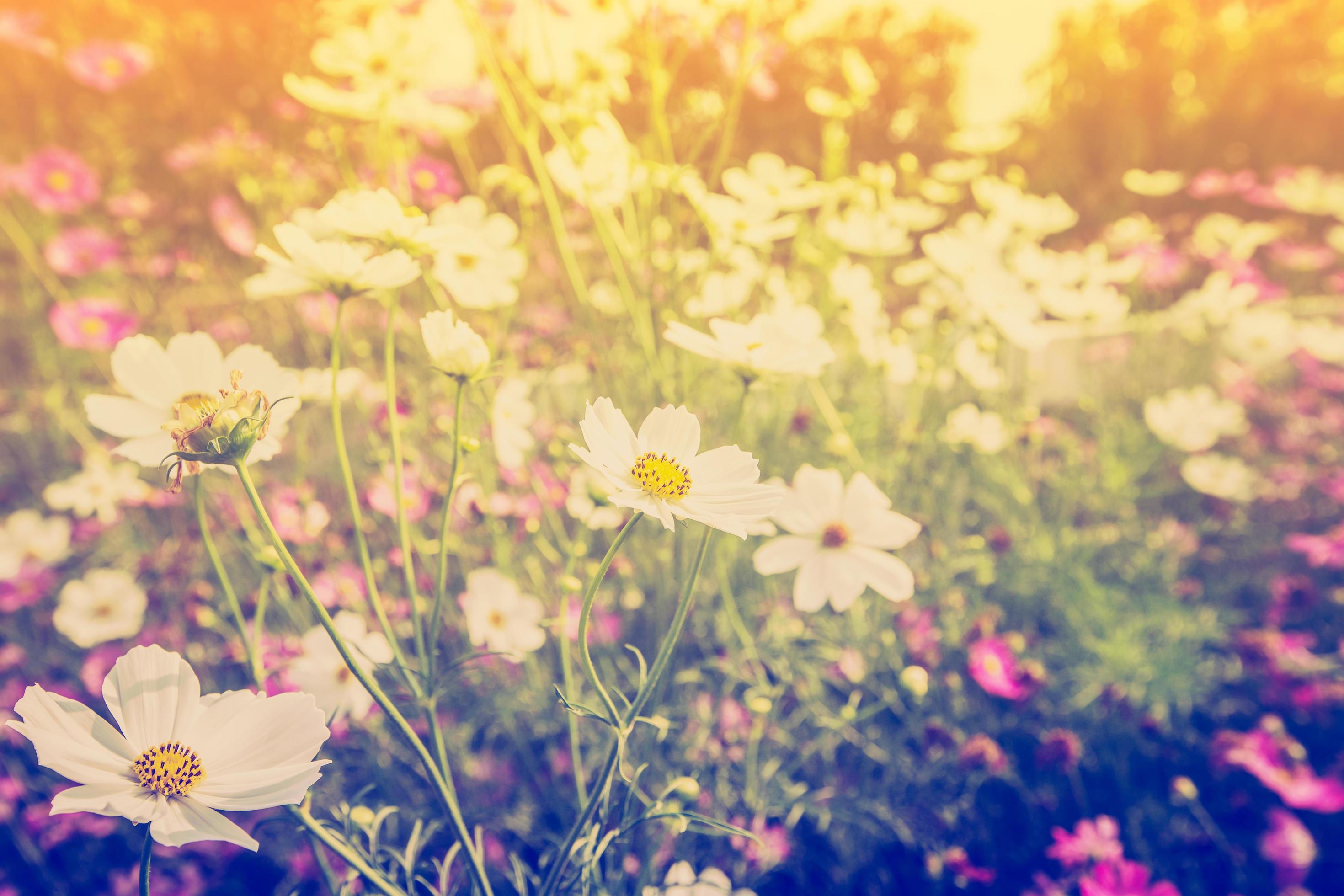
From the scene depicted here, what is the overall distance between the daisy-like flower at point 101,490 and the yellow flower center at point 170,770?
3.00 ft

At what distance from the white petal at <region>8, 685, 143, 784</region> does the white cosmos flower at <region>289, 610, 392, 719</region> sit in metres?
0.39

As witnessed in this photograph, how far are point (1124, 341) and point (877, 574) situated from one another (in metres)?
1.94

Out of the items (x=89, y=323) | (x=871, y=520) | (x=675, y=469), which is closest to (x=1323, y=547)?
(x=871, y=520)

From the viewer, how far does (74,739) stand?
1.20 ft

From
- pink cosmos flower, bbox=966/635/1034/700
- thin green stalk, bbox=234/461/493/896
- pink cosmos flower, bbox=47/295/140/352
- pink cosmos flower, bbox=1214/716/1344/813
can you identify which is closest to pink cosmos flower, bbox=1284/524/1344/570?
pink cosmos flower, bbox=1214/716/1344/813

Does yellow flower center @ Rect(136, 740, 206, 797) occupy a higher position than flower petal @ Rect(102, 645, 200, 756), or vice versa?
flower petal @ Rect(102, 645, 200, 756)

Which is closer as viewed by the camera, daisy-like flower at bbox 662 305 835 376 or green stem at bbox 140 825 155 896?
green stem at bbox 140 825 155 896

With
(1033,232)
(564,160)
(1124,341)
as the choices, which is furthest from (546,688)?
(1124,341)

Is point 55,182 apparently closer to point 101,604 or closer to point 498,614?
point 101,604

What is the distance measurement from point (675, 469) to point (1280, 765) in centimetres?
104

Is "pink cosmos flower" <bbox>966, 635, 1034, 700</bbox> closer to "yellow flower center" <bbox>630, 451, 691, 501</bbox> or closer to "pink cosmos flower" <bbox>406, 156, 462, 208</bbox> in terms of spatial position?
"yellow flower center" <bbox>630, 451, 691, 501</bbox>

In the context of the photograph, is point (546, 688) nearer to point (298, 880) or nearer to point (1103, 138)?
point (298, 880)

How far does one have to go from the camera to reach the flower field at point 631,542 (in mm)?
492

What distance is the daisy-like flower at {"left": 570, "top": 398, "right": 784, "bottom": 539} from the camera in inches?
16.7
